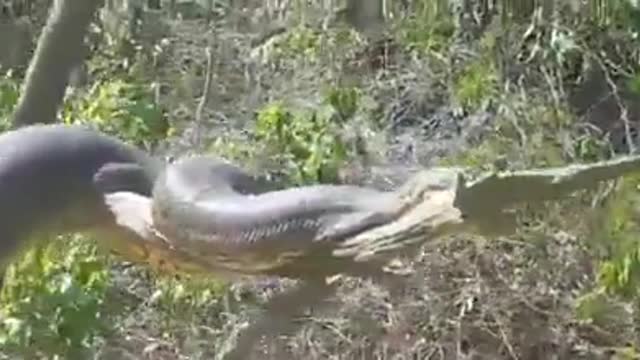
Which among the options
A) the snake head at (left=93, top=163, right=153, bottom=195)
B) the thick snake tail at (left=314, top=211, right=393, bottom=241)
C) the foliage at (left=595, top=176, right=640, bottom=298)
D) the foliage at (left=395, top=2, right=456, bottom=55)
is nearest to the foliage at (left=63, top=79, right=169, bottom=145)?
the foliage at (left=395, top=2, right=456, bottom=55)

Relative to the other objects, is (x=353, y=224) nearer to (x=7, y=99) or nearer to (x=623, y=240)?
(x=7, y=99)

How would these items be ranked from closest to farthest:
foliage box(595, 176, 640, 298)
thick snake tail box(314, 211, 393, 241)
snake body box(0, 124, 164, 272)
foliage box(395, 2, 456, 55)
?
thick snake tail box(314, 211, 393, 241), snake body box(0, 124, 164, 272), foliage box(595, 176, 640, 298), foliage box(395, 2, 456, 55)

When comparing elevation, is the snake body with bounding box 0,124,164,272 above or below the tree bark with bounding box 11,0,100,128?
above

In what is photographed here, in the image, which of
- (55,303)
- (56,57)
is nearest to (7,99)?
(55,303)

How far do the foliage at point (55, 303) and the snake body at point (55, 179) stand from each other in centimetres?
122

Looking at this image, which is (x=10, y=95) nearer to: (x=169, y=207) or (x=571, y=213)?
(x=571, y=213)

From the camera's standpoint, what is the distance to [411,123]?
10.9ft

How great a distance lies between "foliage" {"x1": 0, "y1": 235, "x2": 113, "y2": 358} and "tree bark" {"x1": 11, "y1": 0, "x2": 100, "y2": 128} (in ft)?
1.90

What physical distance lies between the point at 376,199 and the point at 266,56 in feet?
7.85

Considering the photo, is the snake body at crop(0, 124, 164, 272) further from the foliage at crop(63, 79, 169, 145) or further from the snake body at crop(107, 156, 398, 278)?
the foliage at crop(63, 79, 169, 145)

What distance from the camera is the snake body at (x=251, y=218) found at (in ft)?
2.39

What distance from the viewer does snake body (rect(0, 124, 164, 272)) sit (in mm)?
840

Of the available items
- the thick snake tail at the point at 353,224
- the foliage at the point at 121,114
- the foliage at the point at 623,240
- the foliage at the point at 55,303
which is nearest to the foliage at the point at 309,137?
the foliage at the point at 121,114

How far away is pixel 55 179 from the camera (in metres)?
0.85
